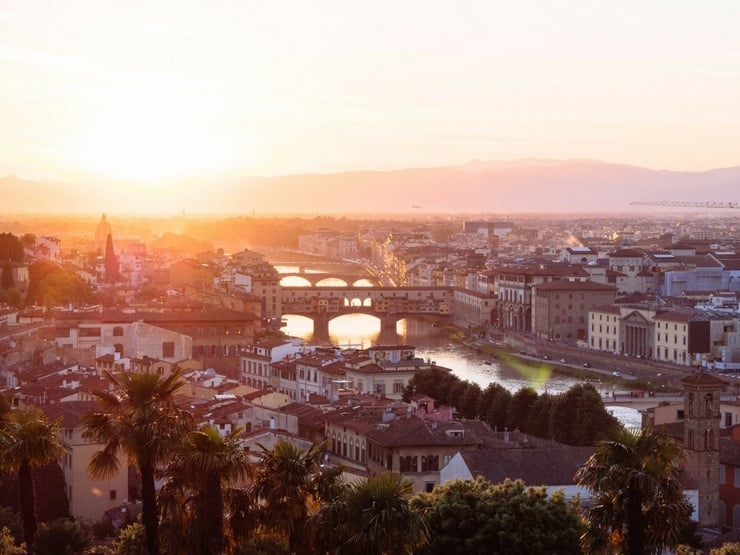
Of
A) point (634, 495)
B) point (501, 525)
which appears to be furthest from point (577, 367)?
point (634, 495)

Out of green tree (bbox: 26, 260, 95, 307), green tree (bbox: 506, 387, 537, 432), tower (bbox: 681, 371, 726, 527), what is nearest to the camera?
tower (bbox: 681, 371, 726, 527)

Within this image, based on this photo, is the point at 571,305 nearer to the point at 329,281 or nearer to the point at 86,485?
the point at 86,485

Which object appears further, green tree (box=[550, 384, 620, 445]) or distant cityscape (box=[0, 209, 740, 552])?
green tree (box=[550, 384, 620, 445])

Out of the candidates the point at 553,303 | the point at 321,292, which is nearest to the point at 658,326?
the point at 553,303

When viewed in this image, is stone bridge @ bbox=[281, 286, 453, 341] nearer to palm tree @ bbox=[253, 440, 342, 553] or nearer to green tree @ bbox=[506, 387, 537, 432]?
green tree @ bbox=[506, 387, 537, 432]

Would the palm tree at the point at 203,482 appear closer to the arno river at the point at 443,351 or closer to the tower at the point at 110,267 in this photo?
the arno river at the point at 443,351

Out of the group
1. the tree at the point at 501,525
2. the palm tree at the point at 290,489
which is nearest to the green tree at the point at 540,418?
the tree at the point at 501,525

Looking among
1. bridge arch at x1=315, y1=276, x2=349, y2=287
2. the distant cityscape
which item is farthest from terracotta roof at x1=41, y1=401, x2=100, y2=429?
bridge arch at x1=315, y1=276, x2=349, y2=287
